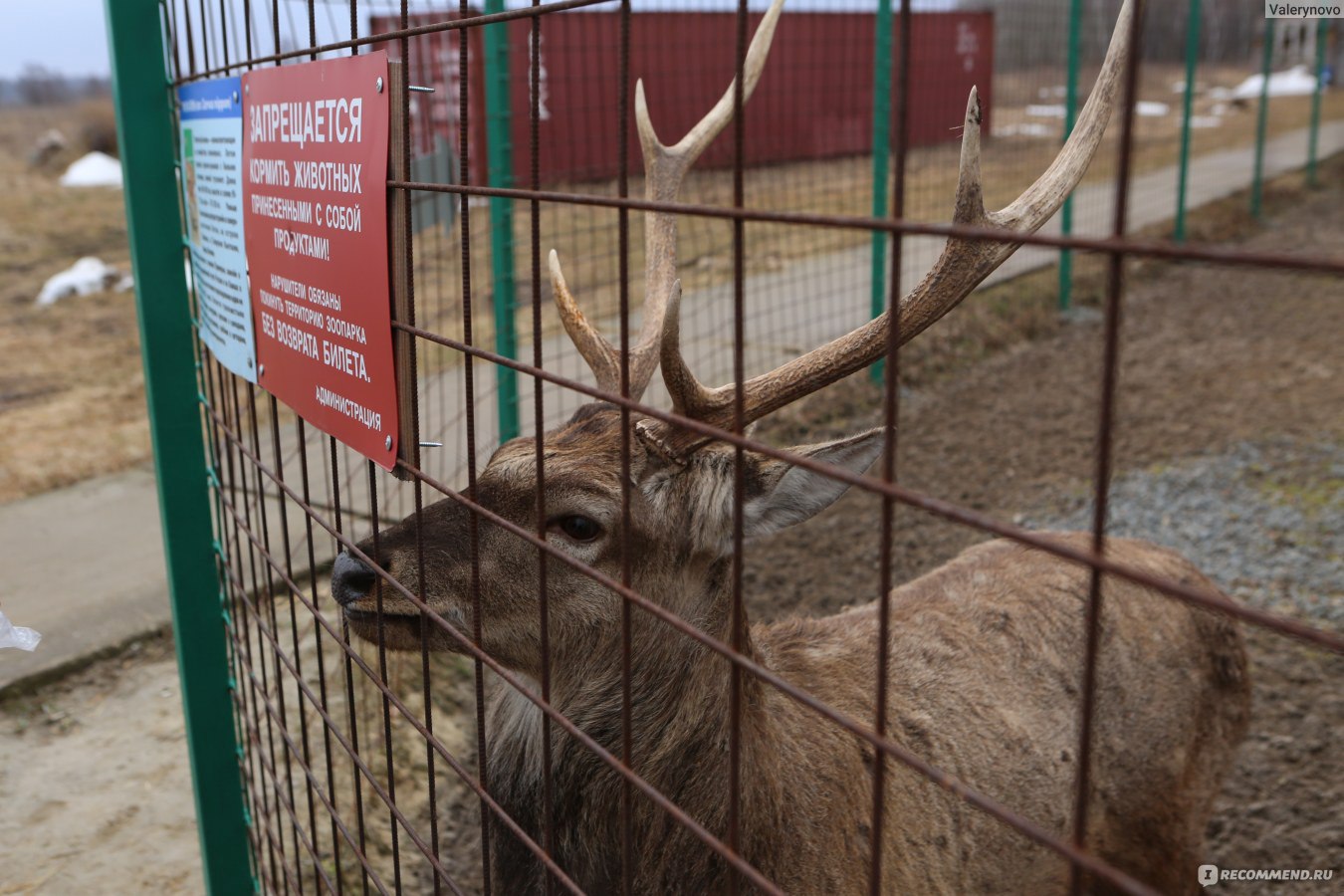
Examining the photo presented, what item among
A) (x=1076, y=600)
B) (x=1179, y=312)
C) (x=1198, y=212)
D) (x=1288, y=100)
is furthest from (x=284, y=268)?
(x=1288, y=100)

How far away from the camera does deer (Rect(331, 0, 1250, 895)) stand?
187cm

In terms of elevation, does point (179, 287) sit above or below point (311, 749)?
above

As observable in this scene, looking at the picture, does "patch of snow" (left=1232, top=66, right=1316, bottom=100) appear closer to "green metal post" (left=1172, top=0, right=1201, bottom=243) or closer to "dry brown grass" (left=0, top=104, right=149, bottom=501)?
"green metal post" (left=1172, top=0, right=1201, bottom=243)

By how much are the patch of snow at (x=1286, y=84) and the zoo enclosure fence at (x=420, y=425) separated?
638 inches

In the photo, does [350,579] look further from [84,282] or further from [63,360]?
[84,282]

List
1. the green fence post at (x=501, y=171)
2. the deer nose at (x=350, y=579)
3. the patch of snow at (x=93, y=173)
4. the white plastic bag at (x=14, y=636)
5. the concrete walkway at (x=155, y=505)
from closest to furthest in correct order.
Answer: the white plastic bag at (x=14, y=636) < the deer nose at (x=350, y=579) < the concrete walkway at (x=155, y=505) < the green fence post at (x=501, y=171) < the patch of snow at (x=93, y=173)

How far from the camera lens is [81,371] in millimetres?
8406

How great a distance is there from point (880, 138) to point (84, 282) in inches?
330

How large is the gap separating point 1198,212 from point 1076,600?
Answer: 36.2 feet

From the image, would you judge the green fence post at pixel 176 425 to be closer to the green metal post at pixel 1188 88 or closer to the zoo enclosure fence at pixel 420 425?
the zoo enclosure fence at pixel 420 425

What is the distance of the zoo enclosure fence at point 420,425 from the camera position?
957mm

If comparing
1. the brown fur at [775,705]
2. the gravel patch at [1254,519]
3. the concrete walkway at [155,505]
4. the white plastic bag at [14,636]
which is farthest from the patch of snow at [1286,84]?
the white plastic bag at [14,636]

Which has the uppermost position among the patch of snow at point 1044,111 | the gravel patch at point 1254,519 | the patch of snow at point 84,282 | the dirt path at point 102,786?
the patch of snow at point 1044,111

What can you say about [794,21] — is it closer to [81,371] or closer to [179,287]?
[81,371]
